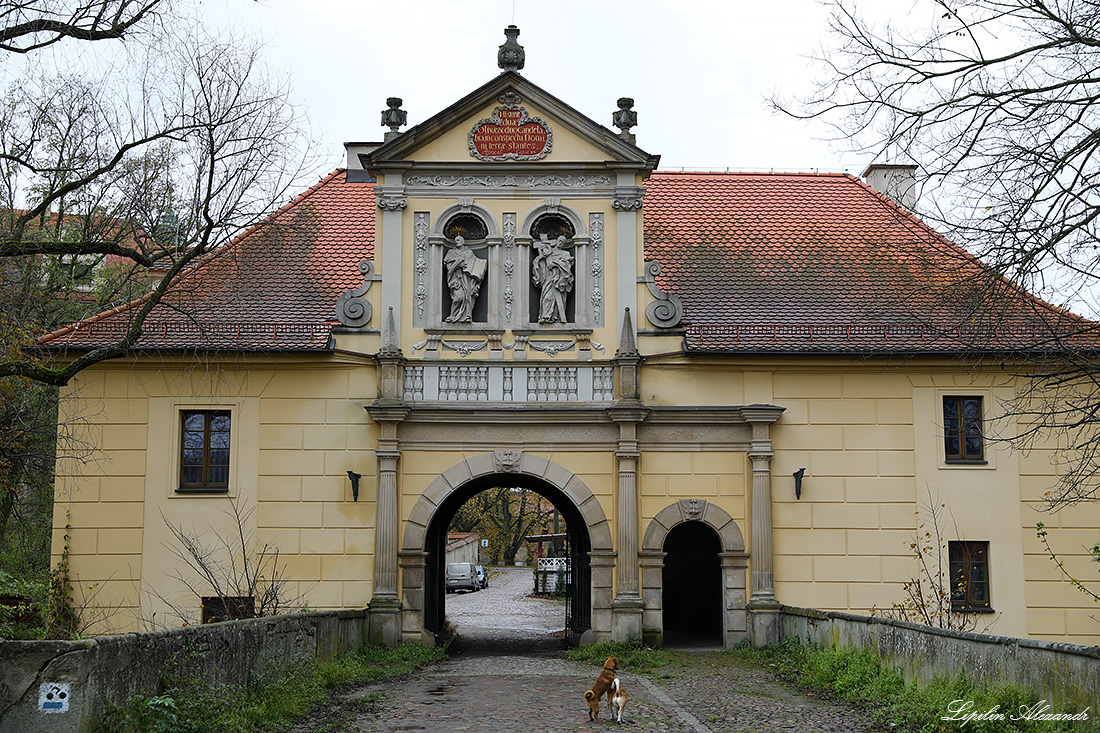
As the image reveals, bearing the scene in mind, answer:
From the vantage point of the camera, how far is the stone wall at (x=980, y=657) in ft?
27.3

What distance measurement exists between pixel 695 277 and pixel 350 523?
7633 mm

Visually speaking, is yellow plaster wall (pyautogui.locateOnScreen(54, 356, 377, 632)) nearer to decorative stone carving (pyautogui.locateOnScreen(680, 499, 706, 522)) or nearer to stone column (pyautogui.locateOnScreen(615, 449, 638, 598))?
stone column (pyautogui.locateOnScreen(615, 449, 638, 598))

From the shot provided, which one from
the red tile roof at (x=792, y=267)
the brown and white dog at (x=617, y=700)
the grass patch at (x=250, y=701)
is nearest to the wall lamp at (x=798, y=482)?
the red tile roof at (x=792, y=267)

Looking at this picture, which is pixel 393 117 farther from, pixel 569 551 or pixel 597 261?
pixel 569 551

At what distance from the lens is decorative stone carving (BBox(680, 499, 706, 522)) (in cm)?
1816

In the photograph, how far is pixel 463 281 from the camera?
18656mm

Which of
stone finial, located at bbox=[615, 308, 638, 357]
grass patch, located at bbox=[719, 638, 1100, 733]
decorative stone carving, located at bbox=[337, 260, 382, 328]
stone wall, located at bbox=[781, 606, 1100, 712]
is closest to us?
stone wall, located at bbox=[781, 606, 1100, 712]

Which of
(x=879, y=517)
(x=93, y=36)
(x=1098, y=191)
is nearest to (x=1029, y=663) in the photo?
(x=1098, y=191)

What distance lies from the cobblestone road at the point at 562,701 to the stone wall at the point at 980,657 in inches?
36.3

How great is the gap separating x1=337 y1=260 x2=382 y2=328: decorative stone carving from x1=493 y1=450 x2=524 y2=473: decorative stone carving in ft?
10.6

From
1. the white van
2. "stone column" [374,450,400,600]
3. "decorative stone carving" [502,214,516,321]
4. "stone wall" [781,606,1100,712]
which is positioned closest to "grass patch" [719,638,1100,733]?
"stone wall" [781,606,1100,712]

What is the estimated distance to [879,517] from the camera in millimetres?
18266

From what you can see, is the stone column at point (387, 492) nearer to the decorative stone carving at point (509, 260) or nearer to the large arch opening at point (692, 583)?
the decorative stone carving at point (509, 260)

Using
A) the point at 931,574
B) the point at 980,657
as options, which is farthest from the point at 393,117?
the point at 980,657
